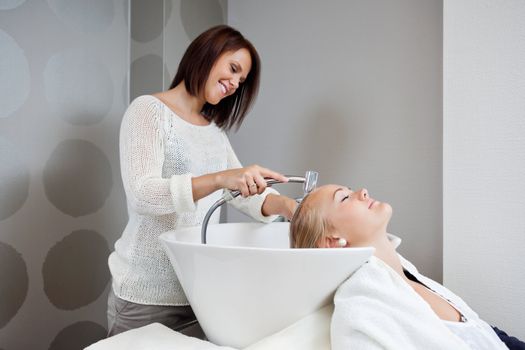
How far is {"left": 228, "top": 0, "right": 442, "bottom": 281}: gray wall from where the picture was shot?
160 centimetres

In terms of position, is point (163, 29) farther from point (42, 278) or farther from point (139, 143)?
point (42, 278)

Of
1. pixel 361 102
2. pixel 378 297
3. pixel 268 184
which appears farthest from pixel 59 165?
pixel 378 297

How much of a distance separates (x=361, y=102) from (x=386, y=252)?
0.96 meters

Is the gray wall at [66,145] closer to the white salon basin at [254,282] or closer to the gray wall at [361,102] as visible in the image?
the gray wall at [361,102]

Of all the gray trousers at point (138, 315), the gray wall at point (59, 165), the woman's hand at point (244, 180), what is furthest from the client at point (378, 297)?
the gray wall at point (59, 165)

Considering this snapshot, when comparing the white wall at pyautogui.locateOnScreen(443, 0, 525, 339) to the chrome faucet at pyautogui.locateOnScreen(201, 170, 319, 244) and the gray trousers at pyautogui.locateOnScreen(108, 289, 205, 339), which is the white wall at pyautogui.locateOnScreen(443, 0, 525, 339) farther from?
the gray trousers at pyautogui.locateOnScreen(108, 289, 205, 339)

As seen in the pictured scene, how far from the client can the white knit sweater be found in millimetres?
309

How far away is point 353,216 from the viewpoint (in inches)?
36.6

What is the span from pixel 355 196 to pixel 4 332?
4.26 ft

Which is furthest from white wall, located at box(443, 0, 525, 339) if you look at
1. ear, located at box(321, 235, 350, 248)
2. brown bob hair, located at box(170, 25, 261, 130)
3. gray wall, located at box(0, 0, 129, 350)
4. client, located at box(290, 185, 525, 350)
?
gray wall, located at box(0, 0, 129, 350)

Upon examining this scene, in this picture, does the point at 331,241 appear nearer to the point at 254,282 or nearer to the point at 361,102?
the point at 254,282

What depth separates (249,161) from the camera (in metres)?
2.15

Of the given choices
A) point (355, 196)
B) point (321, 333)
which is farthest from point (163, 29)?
point (321, 333)

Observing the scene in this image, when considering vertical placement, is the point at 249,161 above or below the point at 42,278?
above
